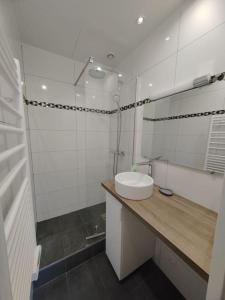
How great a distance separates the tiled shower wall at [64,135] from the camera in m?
1.69

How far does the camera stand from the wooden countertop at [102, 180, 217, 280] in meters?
0.61

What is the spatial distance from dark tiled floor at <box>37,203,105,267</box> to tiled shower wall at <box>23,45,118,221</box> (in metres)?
0.14

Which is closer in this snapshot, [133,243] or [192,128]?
[192,128]

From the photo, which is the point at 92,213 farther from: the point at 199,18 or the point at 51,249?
the point at 199,18

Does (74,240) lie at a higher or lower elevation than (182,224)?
lower

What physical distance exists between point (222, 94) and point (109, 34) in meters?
1.28

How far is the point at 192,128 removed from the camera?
106 centimetres

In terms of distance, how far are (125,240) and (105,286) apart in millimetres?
485

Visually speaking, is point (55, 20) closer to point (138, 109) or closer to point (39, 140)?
point (138, 109)

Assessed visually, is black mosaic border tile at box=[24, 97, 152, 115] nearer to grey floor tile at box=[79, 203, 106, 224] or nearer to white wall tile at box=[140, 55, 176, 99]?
white wall tile at box=[140, 55, 176, 99]

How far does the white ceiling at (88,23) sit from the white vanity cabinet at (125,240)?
1.68m

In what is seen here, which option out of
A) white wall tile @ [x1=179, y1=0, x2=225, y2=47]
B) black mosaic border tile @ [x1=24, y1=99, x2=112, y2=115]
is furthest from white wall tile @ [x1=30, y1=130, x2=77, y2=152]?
white wall tile @ [x1=179, y1=0, x2=225, y2=47]

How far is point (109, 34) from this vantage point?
1.40 metres

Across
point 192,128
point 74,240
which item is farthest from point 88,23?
point 74,240
